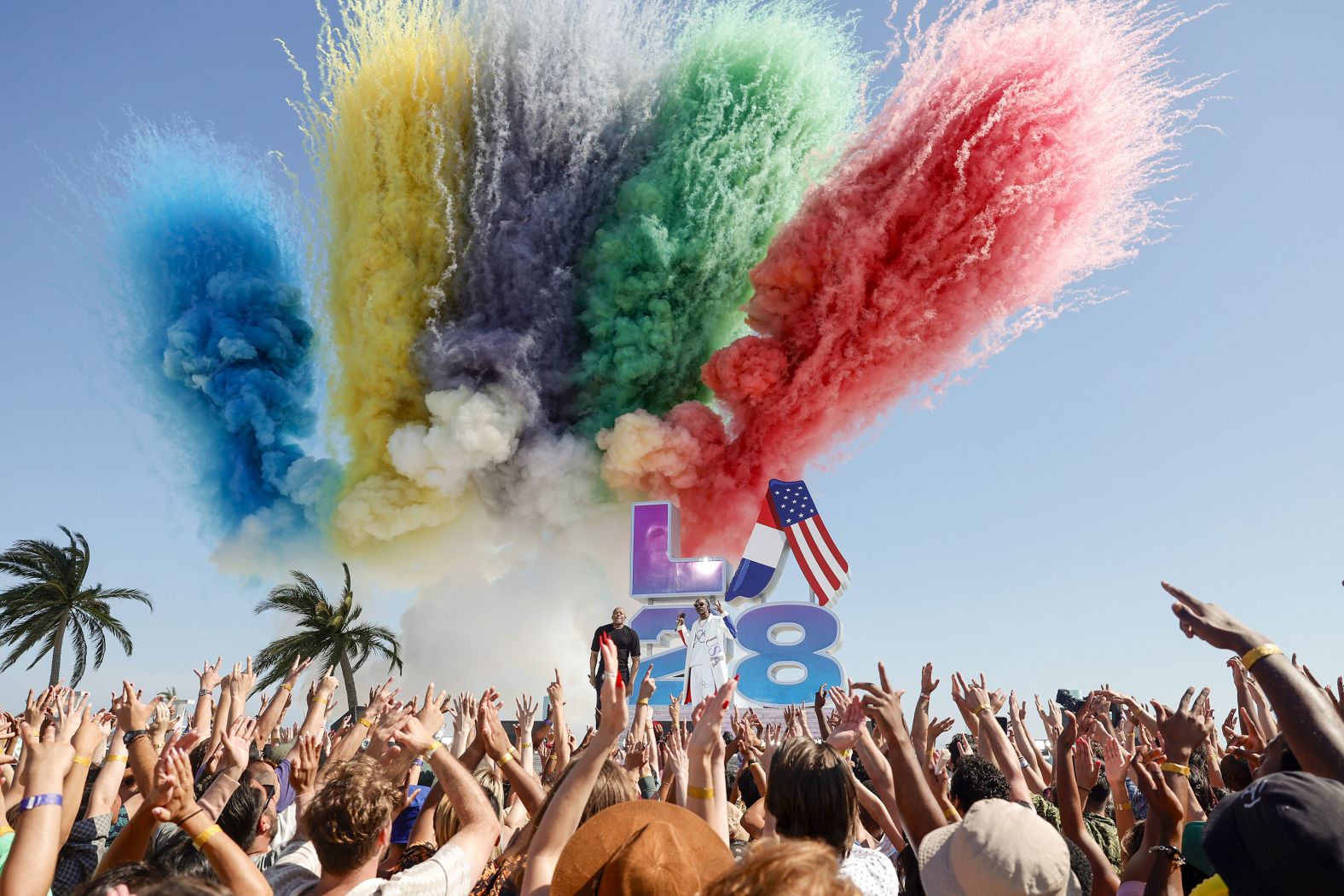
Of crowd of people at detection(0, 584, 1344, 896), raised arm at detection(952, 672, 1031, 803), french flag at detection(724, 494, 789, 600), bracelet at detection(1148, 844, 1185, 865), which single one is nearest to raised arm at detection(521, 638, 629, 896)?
crowd of people at detection(0, 584, 1344, 896)

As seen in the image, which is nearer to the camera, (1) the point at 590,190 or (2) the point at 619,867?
(2) the point at 619,867

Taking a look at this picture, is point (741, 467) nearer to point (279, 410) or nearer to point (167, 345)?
point (279, 410)

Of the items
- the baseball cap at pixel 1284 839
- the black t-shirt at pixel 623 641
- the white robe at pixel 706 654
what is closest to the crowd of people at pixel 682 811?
the baseball cap at pixel 1284 839

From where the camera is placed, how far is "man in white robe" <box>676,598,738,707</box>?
1766 cm

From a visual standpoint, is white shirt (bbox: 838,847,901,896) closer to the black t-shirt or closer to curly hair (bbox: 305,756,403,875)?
curly hair (bbox: 305,756,403,875)

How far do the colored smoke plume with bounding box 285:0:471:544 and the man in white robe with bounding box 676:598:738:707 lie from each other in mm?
6655

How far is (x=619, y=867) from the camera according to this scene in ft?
7.04

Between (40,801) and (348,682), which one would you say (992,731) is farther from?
(348,682)

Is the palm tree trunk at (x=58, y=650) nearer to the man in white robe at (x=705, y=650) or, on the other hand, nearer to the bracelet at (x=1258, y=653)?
the man in white robe at (x=705, y=650)

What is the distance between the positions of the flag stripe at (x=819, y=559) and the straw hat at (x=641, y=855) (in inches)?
661

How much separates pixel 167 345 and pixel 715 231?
43.1 feet

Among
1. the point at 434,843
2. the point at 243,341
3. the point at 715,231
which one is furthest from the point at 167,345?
the point at 434,843

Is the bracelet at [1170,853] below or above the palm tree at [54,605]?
below

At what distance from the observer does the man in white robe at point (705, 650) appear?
695 inches
